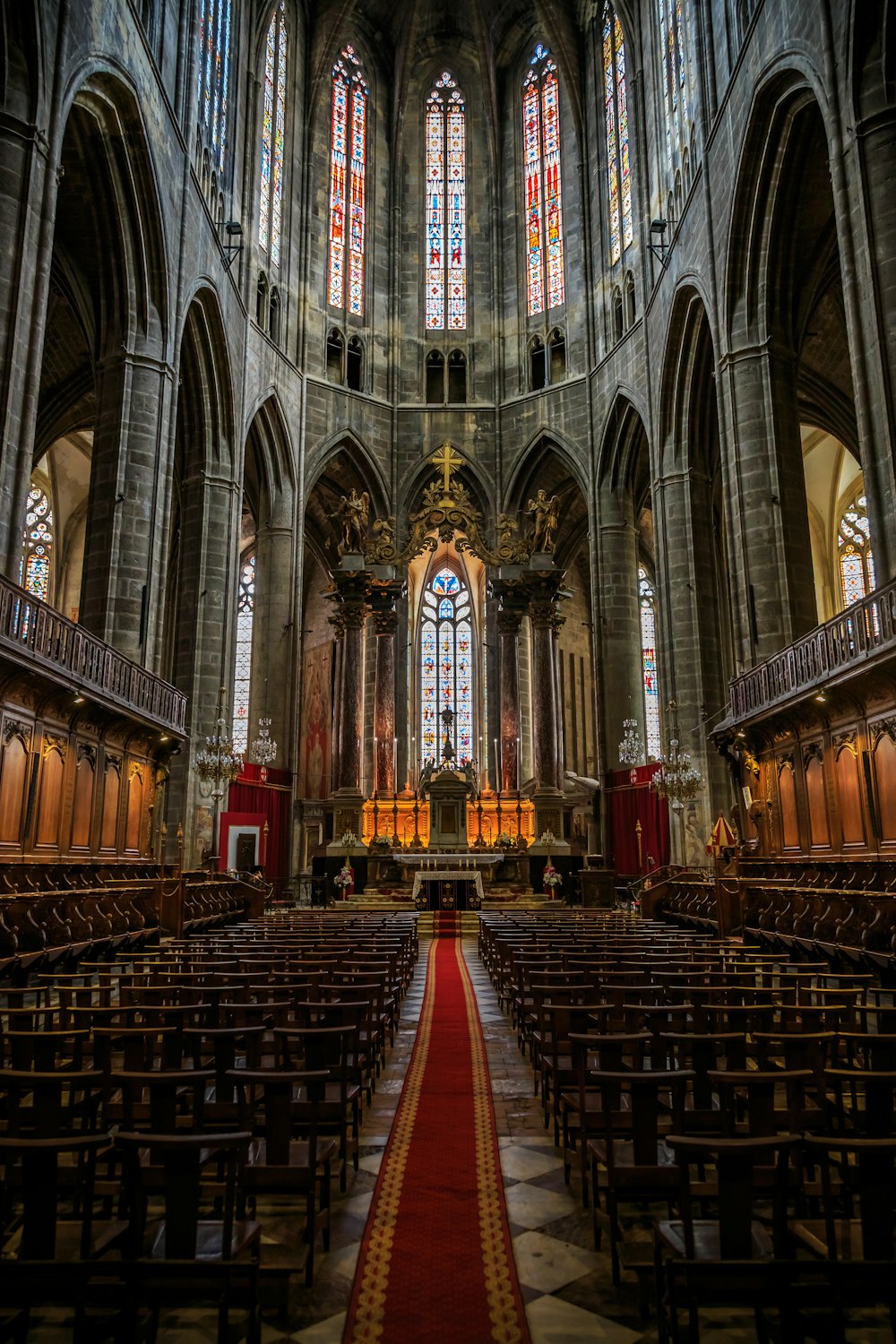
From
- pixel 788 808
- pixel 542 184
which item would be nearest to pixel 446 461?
pixel 542 184

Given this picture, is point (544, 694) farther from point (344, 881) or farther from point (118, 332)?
point (118, 332)

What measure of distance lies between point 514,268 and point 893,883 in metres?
30.0

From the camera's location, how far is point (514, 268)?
→ 36094mm

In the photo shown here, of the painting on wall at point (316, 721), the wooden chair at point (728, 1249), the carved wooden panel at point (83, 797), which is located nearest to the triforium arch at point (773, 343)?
the carved wooden panel at point (83, 797)

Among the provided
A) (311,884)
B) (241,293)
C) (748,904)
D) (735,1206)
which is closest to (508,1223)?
(735,1206)

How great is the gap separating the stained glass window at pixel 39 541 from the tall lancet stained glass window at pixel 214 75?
559 inches

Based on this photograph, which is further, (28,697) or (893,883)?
(28,697)

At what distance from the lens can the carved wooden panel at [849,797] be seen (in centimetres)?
1520

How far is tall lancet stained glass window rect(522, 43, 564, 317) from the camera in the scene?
35.2m

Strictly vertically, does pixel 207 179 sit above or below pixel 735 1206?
above

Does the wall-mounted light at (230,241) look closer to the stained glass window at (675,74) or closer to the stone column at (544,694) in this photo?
the stained glass window at (675,74)

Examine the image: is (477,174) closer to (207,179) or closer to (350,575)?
(207,179)

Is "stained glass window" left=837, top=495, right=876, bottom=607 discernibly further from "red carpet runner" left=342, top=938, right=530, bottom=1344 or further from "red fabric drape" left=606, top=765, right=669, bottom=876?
"red carpet runner" left=342, top=938, right=530, bottom=1344

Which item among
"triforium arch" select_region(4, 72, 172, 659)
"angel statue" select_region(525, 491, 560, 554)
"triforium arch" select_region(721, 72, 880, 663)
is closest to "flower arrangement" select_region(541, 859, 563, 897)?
"triforium arch" select_region(721, 72, 880, 663)
